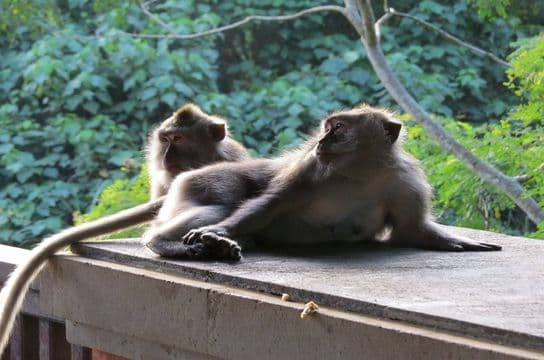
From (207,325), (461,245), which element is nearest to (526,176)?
(461,245)

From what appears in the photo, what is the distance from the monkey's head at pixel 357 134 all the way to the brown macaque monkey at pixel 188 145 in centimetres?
91

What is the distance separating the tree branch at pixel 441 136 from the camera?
4.82 meters

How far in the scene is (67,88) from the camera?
713 centimetres

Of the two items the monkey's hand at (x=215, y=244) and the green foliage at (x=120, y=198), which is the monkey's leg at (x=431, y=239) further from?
the green foliage at (x=120, y=198)

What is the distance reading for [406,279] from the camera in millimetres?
2469

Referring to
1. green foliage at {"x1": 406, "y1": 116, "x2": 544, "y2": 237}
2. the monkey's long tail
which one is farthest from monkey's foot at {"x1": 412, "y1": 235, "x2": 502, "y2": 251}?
green foliage at {"x1": 406, "y1": 116, "x2": 544, "y2": 237}

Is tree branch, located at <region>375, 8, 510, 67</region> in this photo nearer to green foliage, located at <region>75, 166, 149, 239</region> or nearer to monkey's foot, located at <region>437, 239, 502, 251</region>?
green foliage, located at <region>75, 166, 149, 239</region>

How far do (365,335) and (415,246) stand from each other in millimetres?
1107

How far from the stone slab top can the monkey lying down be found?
0.08 meters

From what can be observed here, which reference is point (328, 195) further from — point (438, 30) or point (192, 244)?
point (438, 30)

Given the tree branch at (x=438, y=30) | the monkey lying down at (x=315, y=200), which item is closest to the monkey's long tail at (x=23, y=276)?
the monkey lying down at (x=315, y=200)

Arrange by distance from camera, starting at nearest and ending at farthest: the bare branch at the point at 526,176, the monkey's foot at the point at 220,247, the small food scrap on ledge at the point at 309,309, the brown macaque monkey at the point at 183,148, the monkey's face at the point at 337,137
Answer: the small food scrap on ledge at the point at 309,309 < the monkey's foot at the point at 220,247 < the monkey's face at the point at 337,137 < the brown macaque monkey at the point at 183,148 < the bare branch at the point at 526,176

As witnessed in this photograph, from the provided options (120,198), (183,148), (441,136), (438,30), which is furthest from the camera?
(438,30)

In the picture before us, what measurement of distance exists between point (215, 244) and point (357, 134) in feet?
1.88
